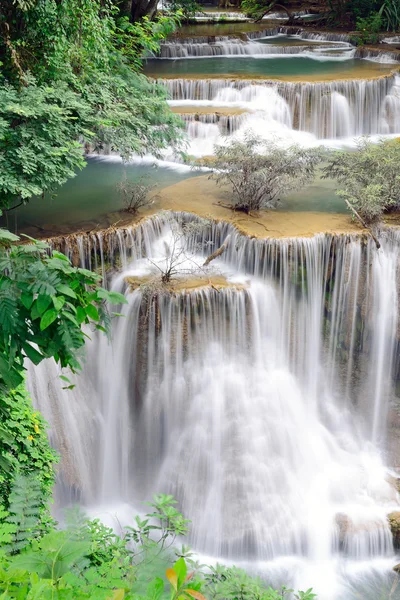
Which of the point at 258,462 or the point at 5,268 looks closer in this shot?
the point at 5,268

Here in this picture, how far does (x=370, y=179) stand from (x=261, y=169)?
160 centimetres

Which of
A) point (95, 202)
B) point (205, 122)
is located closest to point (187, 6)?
point (205, 122)

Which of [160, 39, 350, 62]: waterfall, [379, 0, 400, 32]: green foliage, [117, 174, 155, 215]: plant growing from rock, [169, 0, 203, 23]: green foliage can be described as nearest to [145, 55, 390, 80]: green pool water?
[160, 39, 350, 62]: waterfall

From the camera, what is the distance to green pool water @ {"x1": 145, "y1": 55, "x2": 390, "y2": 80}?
15.9m

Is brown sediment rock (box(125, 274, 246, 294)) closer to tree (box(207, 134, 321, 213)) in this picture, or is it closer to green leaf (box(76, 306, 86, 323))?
tree (box(207, 134, 321, 213))

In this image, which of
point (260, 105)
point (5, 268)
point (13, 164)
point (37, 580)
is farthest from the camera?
point (260, 105)

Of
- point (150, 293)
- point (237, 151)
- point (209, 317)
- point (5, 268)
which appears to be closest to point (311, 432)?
point (209, 317)

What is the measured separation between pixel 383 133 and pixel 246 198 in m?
6.27

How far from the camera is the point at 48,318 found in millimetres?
3062

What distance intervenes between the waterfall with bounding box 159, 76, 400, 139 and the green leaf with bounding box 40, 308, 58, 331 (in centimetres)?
1104

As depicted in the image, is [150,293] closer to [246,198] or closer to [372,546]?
[246,198]

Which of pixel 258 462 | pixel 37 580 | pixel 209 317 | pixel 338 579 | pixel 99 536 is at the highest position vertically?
pixel 37 580

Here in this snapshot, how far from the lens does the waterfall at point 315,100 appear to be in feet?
45.4

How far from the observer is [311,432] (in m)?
8.68
